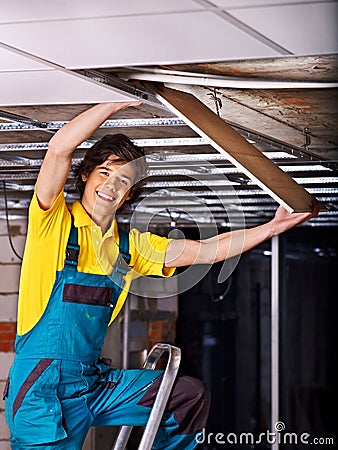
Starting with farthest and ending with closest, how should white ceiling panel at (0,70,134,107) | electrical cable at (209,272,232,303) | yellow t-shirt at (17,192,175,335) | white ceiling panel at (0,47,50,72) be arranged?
electrical cable at (209,272,232,303) → yellow t-shirt at (17,192,175,335) → white ceiling panel at (0,70,134,107) → white ceiling panel at (0,47,50,72)

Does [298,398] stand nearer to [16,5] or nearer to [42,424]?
[42,424]

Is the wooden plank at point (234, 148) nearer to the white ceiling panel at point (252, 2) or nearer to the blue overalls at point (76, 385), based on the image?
the blue overalls at point (76, 385)

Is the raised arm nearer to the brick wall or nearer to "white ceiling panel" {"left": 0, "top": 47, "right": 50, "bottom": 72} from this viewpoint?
"white ceiling panel" {"left": 0, "top": 47, "right": 50, "bottom": 72}

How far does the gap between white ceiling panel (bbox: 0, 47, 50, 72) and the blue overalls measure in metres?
0.60

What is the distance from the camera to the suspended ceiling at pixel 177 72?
1741 mm

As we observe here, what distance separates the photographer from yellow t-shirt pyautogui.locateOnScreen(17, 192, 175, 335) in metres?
2.49

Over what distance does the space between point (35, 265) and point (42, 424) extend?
44cm

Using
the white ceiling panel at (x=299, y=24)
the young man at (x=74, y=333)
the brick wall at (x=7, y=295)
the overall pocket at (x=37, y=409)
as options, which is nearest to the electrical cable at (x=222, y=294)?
the brick wall at (x=7, y=295)

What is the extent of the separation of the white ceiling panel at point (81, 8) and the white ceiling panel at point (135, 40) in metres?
0.03

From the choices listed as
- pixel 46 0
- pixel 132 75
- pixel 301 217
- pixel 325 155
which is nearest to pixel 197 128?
pixel 132 75

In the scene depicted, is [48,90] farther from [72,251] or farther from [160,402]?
[160,402]

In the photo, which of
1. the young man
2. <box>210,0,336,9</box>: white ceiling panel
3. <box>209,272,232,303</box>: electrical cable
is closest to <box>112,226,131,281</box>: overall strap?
the young man

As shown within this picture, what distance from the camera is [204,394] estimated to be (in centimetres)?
258

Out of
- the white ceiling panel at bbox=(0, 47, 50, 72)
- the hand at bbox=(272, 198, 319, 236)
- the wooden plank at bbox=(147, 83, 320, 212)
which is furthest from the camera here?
the hand at bbox=(272, 198, 319, 236)
